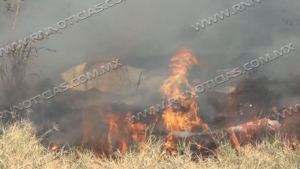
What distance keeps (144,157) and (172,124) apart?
4.09 ft

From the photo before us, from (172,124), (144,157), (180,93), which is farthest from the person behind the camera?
(180,93)

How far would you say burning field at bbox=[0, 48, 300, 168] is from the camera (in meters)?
6.46

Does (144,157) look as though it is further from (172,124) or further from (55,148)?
(55,148)

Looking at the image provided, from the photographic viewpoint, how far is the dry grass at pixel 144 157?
564 cm

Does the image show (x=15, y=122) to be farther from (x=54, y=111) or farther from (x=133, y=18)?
(x=133, y=18)

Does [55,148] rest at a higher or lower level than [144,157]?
higher

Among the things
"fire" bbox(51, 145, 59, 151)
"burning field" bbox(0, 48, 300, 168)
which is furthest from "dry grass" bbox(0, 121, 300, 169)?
"fire" bbox(51, 145, 59, 151)

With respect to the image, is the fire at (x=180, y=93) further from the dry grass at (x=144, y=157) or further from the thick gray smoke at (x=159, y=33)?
the dry grass at (x=144, y=157)

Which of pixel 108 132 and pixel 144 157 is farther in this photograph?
pixel 108 132

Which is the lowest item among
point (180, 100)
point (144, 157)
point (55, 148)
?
point (144, 157)

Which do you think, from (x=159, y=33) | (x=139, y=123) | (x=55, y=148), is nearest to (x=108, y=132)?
(x=139, y=123)

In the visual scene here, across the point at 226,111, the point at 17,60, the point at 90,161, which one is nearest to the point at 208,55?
the point at 226,111

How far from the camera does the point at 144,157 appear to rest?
232 inches

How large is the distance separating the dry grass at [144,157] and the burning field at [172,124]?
1.0 inches
